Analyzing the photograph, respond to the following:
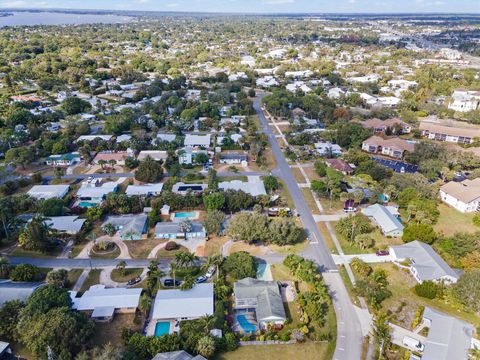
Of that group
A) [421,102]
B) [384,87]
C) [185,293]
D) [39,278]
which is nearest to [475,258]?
[185,293]

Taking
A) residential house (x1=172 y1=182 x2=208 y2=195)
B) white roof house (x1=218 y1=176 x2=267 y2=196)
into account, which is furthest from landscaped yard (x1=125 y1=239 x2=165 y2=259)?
white roof house (x1=218 y1=176 x2=267 y2=196)

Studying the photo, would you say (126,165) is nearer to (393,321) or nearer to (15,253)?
(15,253)

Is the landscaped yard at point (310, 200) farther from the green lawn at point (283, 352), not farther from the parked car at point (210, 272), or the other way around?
the green lawn at point (283, 352)

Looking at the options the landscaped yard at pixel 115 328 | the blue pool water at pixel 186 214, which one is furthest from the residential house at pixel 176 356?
the blue pool water at pixel 186 214

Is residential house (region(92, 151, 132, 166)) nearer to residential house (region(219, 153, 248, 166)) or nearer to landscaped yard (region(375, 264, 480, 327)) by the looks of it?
residential house (region(219, 153, 248, 166))

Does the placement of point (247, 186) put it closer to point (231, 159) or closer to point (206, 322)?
point (231, 159)

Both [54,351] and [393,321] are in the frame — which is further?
[393,321]
